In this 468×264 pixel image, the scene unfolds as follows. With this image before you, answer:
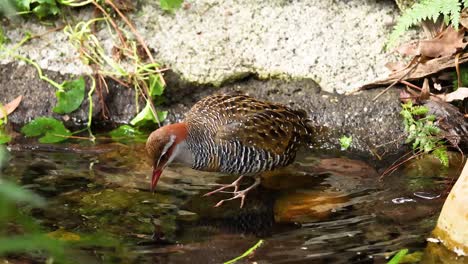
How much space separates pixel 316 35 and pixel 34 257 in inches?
126

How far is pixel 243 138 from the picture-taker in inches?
181

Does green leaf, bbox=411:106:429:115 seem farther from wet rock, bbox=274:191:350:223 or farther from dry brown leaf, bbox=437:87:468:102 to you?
wet rock, bbox=274:191:350:223

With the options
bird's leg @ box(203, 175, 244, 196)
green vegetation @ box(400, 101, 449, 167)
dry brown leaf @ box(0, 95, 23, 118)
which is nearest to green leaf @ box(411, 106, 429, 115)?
green vegetation @ box(400, 101, 449, 167)

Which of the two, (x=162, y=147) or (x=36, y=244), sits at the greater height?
(x=36, y=244)

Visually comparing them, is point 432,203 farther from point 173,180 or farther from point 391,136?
point 173,180

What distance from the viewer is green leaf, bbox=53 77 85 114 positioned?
5840mm

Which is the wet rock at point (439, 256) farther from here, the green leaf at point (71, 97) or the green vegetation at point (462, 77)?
the green leaf at point (71, 97)

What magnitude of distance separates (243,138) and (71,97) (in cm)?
193

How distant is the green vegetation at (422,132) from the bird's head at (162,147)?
65.6 inches

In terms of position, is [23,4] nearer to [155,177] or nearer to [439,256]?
[155,177]

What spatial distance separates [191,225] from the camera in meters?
4.23

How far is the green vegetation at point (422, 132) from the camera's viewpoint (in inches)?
191

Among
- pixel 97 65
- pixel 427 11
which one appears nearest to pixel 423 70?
pixel 427 11

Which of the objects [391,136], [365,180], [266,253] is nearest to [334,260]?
[266,253]
